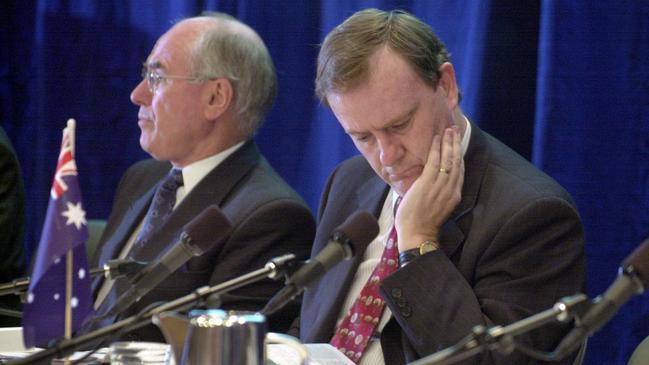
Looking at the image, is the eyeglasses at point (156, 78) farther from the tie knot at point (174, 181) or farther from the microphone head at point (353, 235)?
the microphone head at point (353, 235)

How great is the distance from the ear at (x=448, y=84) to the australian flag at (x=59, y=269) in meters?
1.12

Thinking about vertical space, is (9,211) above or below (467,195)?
below

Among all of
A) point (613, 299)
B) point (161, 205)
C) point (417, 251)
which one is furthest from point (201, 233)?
point (161, 205)

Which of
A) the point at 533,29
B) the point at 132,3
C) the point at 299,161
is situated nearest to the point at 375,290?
the point at 533,29

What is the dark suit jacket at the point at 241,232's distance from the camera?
347 centimetres

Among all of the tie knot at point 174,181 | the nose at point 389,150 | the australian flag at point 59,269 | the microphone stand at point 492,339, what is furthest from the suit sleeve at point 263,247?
the microphone stand at point 492,339

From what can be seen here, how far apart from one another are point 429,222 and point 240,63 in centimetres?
141

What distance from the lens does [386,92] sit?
2.84 meters

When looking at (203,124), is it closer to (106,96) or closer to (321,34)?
(321,34)

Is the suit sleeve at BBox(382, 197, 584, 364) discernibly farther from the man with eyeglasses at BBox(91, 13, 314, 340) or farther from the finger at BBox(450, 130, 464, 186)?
the man with eyeglasses at BBox(91, 13, 314, 340)

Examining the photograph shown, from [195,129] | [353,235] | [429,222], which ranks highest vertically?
[353,235]

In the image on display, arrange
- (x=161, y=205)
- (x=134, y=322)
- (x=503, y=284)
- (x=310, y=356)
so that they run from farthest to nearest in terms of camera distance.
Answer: (x=161, y=205)
(x=503, y=284)
(x=310, y=356)
(x=134, y=322)

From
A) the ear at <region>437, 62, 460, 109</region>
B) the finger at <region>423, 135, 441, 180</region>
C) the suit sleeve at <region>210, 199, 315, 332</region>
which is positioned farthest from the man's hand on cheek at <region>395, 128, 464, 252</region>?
the suit sleeve at <region>210, 199, 315, 332</region>

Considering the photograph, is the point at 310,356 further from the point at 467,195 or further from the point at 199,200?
the point at 199,200
